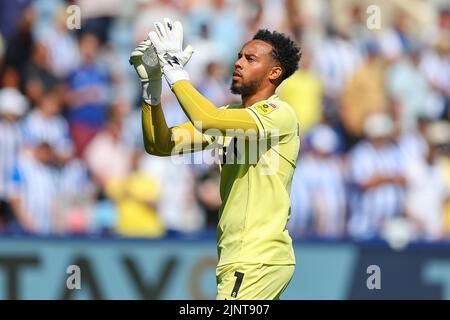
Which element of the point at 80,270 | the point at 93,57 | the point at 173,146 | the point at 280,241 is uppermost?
the point at 93,57

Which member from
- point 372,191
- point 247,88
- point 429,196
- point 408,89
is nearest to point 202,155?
point 372,191

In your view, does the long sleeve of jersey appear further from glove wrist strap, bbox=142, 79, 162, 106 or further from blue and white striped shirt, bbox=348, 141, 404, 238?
blue and white striped shirt, bbox=348, 141, 404, 238

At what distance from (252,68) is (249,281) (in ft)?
4.04

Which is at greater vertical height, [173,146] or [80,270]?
[173,146]

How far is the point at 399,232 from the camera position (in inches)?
476

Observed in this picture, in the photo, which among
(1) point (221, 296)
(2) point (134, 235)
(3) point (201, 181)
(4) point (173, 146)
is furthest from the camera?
(3) point (201, 181)

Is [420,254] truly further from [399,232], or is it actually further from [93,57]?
[93,57]

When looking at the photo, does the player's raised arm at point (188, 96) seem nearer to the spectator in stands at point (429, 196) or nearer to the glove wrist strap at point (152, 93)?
the glove wrist strap at point (152, 93)

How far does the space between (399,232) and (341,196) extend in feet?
2.43

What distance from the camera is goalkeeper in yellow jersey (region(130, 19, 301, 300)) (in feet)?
20.0

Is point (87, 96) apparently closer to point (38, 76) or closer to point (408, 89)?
point (38, 76)

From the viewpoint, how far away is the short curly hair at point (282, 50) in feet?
21.3

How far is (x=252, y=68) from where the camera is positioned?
20.9 feet

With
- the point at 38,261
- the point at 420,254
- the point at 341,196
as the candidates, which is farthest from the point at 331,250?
the point at 38,261
